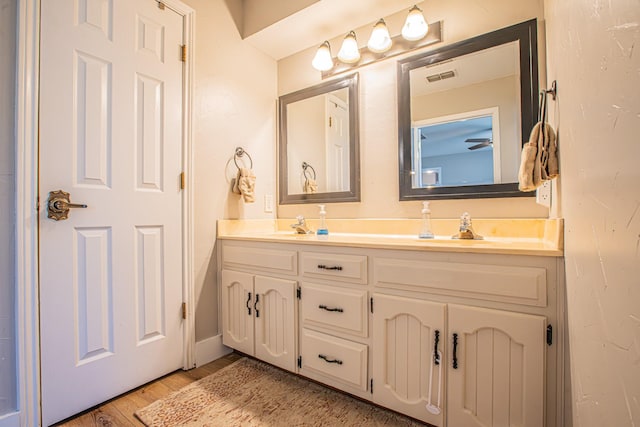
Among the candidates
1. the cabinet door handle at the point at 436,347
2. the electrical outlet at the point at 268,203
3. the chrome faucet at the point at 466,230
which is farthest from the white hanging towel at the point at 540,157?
the electrical outlet at the point at 268,203

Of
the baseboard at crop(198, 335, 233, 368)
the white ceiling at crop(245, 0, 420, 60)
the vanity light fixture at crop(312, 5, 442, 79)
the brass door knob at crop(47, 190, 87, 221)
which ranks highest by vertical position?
the white ceiling at crop(245, 0, 420, 60)

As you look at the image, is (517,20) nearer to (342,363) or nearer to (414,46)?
(414,46)

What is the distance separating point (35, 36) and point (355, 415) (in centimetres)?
210

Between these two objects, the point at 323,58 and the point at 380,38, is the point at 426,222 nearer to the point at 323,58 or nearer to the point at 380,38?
the point at 380,38

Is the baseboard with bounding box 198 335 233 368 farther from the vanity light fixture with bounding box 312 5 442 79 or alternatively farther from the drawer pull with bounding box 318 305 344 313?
the vanity light fixture with bounding box 312 5 442 79

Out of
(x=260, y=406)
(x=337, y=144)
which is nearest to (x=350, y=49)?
(x=337, y=144)

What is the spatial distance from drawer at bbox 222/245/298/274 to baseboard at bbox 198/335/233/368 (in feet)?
1.56

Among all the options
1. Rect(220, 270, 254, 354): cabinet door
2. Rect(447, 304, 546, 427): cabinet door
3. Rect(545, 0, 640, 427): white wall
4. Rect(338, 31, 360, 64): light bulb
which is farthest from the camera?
Rect(338, 31, 360, 64): light bulb

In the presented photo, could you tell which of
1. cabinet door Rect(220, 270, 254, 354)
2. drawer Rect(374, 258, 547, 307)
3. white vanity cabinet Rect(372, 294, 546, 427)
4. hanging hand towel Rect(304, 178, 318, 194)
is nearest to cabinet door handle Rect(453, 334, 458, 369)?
white vanity cabinet Rect(372, 294, 546, 427)

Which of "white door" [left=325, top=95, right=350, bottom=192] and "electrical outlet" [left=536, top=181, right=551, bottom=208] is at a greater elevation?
"white door" [left=325, top=95, right=350, bottom=192]

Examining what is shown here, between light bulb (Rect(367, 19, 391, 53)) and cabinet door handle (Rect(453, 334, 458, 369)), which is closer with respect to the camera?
cabinet door handle (Rect(453, 334, 458, 369))

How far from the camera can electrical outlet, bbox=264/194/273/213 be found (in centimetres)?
222

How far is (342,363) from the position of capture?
137 cm

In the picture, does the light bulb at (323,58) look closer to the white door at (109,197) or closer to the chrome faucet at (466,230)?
the white door at (109,197)
